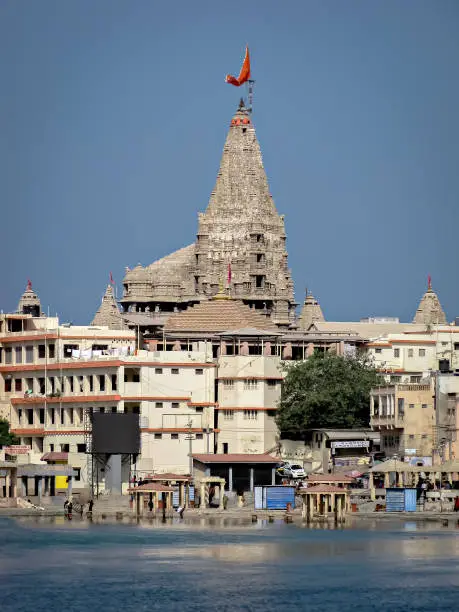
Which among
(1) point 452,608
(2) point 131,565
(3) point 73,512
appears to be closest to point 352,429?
(3) point 73,512

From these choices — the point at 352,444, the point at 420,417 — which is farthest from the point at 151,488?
the point at 420,417

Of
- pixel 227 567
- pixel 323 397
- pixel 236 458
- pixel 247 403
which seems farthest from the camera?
pixel 247 403

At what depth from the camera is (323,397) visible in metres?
191

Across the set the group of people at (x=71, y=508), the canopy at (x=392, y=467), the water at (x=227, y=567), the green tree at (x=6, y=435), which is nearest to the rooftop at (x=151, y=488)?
the group of people at (x=71, y=508)

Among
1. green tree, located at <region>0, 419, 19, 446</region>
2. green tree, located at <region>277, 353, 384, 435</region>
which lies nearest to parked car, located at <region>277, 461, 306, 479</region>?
green tree, located at <region>277, 353, 384, 435</region>

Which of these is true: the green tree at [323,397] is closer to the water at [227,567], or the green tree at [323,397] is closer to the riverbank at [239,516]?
the riverbank at [239,516]

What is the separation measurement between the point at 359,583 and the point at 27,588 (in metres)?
17.0

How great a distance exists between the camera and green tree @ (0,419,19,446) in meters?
194

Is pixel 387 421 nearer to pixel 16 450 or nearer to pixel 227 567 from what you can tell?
pixel 16 450

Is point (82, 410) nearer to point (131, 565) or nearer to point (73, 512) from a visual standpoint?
point (73, 512)

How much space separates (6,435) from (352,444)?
95.5 ft

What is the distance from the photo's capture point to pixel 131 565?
5251 inches

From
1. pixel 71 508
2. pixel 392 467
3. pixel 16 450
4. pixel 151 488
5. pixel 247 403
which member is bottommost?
pixel 71 508

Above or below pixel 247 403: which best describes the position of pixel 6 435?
below
